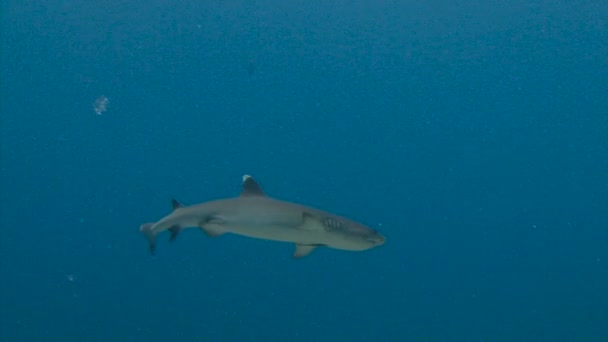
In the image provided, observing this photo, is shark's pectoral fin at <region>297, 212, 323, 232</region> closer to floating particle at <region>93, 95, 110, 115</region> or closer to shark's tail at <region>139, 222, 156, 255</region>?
shark's tail at <region>139, 222, 156, 255</region>

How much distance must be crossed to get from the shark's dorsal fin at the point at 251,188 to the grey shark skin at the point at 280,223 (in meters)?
0.04

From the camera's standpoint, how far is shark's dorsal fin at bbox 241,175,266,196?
16.5 feet

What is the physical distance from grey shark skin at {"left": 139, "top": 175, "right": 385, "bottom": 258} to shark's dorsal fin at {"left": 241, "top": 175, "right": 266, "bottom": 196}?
36 mm

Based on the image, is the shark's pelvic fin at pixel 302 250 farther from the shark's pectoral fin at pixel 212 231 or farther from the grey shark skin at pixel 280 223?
the shark's pectoral fin at pixel 212 231

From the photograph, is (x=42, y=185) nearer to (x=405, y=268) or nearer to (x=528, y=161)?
(x=405, y=268)

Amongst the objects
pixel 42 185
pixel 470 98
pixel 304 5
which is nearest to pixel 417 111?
pixel 470 98

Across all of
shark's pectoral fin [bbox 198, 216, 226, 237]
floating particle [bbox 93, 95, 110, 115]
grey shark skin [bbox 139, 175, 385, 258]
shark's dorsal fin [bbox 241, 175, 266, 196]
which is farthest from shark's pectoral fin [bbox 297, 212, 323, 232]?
floating particle [bbox 93, 95, 110, 115]

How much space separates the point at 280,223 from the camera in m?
4.71

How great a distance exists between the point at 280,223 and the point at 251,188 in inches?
19.7

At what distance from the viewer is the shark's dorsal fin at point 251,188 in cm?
502

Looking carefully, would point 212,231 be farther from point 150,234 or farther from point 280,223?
point 150,234

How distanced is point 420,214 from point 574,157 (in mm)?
2803

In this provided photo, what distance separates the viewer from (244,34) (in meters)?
10.6

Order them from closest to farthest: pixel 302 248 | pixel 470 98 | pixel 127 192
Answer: pixel 302 248
pixel 127 192
pixel 470 98
